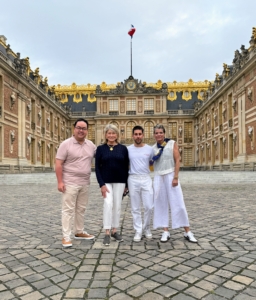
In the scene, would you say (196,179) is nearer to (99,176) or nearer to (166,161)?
(166,161)

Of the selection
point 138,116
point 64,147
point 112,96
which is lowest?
point 64,147

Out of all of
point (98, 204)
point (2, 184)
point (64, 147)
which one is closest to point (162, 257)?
point (64, 147)

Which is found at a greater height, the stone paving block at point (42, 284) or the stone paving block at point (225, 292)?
the stone paving block at point (42, 284)

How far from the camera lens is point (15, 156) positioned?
22953 mm

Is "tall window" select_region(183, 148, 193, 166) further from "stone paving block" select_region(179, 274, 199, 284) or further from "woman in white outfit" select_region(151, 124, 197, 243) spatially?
"stone paving block" select_region(179, 274, 199, 284)

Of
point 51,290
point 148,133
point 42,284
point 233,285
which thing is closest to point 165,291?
point 233,285

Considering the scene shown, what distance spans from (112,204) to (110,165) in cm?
55

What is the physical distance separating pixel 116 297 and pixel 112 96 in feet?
125

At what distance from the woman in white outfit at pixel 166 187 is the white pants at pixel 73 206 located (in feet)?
3.47

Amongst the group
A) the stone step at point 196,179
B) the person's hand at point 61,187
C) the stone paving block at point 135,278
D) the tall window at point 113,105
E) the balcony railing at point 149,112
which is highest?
the tall window at point 113,105

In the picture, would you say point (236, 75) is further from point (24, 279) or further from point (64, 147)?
point (24, 279)

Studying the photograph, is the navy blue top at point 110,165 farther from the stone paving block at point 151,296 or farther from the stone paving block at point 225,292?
the stone paving block at point 225,292

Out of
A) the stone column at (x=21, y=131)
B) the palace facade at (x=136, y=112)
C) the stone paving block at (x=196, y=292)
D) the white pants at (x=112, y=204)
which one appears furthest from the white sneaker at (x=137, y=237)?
the stone column at (x=21, y=131)

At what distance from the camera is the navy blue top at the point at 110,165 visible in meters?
4.04
